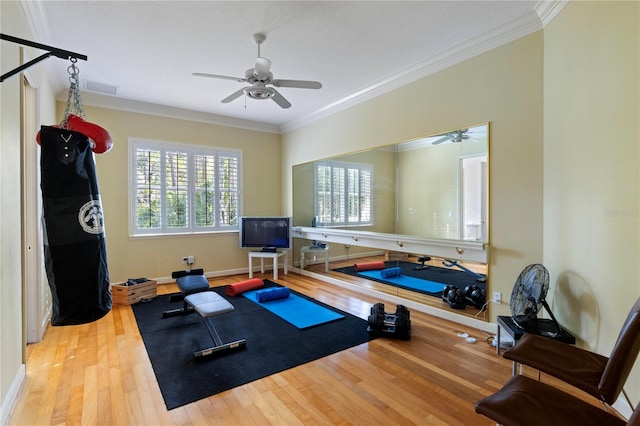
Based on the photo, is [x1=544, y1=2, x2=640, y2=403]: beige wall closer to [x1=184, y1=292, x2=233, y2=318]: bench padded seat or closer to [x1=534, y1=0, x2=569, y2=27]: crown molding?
[x1=534, y1=0, x2=569, y2=27]: crown molding

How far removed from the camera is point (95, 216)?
1.80m

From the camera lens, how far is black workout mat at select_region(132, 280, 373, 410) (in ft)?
7.49

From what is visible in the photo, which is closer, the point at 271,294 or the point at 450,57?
the point at 450,57

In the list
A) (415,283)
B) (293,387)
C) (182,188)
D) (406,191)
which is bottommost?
(293,387)

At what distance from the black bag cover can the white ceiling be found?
154 centimetres

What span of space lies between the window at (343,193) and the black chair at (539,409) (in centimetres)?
334

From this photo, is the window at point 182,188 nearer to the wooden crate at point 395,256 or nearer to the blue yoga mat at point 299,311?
the blue yoga mat at point 299,311

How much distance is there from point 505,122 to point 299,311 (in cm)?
299

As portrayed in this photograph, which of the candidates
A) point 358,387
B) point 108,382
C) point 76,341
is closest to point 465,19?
point 358,387

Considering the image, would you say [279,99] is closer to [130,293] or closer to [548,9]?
[548,9]

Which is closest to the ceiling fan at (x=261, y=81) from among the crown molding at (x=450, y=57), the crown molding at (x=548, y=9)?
the crown molding at (x=450, y=57)

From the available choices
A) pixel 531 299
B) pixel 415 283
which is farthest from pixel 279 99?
pixel 531 299

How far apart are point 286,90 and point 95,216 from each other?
323cm

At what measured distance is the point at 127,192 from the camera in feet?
15.9
